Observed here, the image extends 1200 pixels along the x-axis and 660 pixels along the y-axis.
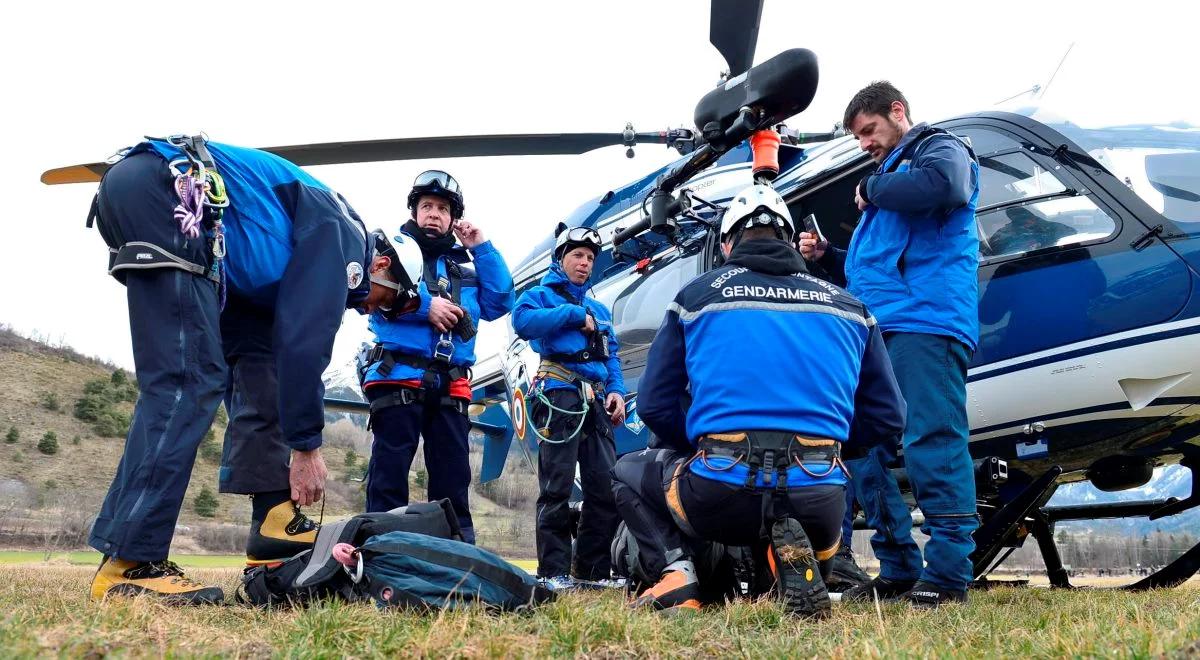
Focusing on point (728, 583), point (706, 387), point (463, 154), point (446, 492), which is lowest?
point (728, 583)

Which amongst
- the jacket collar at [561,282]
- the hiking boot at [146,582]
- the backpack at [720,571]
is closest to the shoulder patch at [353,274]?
the hiking boot at [146,582]

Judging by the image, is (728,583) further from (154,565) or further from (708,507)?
(154,565)

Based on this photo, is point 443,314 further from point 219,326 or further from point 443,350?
point 219,326

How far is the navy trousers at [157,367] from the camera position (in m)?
2.53

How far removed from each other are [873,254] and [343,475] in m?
47.0

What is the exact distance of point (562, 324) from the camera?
5.00m

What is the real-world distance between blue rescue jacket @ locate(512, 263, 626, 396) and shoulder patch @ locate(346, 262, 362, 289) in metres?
1.92

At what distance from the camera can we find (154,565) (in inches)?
102

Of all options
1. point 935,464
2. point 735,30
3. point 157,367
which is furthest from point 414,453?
point 735,30

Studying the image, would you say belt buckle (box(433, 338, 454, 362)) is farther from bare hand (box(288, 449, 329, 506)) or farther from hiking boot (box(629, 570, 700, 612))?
hiking boot (box(629, 570, 700, 612))

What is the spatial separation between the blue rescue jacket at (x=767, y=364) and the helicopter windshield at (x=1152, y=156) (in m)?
1.98

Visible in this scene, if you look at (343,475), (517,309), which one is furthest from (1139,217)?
(343,475)

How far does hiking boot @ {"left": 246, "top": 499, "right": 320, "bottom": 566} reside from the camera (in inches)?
121

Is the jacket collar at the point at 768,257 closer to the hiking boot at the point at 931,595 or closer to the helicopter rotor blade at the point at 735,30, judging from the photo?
the hiking boot at the point at 931,595
